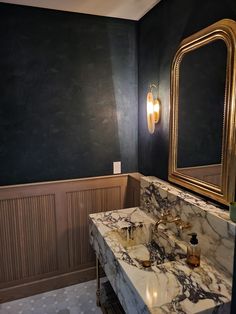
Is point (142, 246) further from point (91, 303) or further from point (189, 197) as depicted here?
point (91, 303)

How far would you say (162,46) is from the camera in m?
1.94

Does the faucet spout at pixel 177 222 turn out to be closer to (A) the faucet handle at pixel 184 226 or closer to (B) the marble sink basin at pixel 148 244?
(A) the faucet handle at pixel 184 226

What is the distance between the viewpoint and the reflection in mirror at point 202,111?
1.37 meters

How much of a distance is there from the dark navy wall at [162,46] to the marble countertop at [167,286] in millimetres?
827

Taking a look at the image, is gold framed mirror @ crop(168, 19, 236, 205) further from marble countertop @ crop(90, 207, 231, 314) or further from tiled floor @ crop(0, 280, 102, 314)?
tiled floor @ crop(0, 280, 102, 314)

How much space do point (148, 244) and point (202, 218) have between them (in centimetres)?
58

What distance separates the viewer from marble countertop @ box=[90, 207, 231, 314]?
41.4 inches

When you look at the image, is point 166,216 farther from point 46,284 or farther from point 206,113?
point 46,284

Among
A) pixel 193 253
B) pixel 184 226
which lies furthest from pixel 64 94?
pixel 193 253

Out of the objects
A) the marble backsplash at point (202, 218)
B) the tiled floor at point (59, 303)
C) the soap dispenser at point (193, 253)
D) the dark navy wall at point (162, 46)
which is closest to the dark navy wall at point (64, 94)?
Result: the dark navy wall at point (162, 46)

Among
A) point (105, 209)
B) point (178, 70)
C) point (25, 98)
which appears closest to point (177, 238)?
point (105, 209)

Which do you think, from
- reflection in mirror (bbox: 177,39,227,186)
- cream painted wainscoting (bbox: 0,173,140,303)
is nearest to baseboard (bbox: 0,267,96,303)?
cream painted wainscoting (bbox: 0,173,140,303)

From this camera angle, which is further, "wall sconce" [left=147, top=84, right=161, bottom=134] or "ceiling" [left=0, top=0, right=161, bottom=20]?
"wall sconce" [left=147, top=84, right=161, bottom=134]

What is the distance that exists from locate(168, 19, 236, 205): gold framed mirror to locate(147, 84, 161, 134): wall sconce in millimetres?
223
